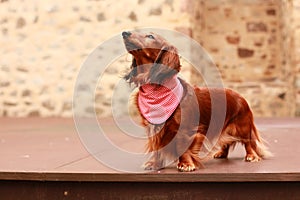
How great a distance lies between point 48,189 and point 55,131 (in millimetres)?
1966

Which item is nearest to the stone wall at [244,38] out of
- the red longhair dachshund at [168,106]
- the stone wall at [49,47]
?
the stone wall at [49,47]

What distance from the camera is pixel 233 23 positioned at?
20.5 ft

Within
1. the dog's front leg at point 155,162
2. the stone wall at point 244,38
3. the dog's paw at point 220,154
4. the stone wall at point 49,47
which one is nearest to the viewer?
the dog's front leg at point 155,162

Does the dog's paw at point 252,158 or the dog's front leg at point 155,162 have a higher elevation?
the dog's front leg at point 155,162

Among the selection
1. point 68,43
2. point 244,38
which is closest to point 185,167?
point 68,43

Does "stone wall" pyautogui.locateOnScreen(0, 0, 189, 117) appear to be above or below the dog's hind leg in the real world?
above

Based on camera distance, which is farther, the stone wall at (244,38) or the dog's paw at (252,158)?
the stone wall at (244,38)

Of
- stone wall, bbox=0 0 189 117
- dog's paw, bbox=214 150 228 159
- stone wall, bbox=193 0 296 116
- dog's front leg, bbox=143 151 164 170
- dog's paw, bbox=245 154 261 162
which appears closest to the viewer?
dog's front leg, bbox=143 151 164 170

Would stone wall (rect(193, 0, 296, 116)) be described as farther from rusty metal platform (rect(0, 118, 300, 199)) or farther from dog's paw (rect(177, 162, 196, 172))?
dog's paw (rect(177, 162, 196, 172))

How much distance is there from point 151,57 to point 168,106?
178 millimetres

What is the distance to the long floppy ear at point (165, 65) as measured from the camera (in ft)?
6.63

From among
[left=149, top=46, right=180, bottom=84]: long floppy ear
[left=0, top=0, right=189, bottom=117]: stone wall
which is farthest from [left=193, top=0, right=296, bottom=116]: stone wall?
[left=149, top=46, right=180, bottom=84]: long floppy ear

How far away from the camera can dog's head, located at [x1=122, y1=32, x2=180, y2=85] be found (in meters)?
2.01

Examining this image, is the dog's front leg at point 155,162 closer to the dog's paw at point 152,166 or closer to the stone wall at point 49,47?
the dog's paw at point 152,166
